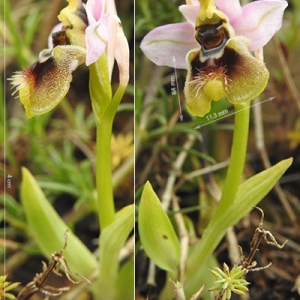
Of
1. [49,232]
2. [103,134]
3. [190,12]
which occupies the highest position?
[190,12]

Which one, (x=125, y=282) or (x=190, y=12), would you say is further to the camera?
(x=125, y=282)

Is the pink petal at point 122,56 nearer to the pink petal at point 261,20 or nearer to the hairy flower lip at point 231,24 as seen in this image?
the hairy flower lip at point 231,24

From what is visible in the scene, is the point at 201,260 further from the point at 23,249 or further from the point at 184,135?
the point at 23,249

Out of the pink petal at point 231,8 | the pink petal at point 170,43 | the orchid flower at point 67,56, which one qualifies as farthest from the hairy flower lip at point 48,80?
the pink petal at point 231,8

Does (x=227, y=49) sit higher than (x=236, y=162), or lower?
higher

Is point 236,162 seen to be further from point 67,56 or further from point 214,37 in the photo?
point 67,56

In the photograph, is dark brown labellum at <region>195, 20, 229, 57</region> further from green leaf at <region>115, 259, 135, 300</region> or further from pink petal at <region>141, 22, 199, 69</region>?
green leaf at <region>115, 259, 135, 300</region>

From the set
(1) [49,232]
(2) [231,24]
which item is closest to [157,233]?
(1) [49,232]
